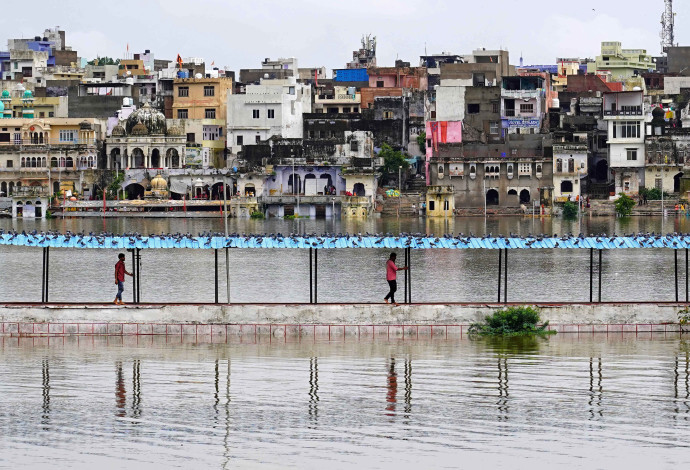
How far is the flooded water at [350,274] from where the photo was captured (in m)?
43.5

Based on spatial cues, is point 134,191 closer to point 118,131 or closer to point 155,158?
point 155,158

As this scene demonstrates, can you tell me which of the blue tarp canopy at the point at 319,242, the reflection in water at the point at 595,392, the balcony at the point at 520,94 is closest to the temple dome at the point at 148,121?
the balcony at the point at 520,94

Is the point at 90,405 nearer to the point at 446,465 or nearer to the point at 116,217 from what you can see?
the point at 446,465

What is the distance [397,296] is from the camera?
138ft

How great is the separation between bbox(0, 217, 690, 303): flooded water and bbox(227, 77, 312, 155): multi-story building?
20.5m

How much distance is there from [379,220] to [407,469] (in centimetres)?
6356

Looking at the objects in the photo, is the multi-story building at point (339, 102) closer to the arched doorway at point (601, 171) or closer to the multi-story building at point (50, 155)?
the multi-story building at point (50, 155)

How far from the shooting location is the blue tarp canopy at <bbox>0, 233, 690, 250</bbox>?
105 ft

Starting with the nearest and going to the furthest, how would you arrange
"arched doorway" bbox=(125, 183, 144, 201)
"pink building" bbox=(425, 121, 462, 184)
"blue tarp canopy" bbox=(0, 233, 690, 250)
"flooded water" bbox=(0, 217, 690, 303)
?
"blue tarp canopy" bbox=(0, 233, 690, 250)
"flooded water" bbox=(0, 217, 690, 303)
"pink building" bbox=(425, 121, 462, 184)
"arched doorway" bbox=(125, 183, 144, 201)

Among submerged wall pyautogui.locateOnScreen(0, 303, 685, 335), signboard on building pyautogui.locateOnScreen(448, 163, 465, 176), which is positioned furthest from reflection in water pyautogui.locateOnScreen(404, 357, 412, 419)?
signboard on building pyautogui.locateOnScreen(448, 163, 465, 176)

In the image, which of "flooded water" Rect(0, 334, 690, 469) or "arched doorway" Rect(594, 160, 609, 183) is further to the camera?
"arched doorway" Rect(594, 160, 609, 183)

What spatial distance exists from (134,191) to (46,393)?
70.3m

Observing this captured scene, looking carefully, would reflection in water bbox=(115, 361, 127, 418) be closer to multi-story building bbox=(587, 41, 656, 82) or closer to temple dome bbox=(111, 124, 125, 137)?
temple dome bbox=(111, 124, 125, 137)

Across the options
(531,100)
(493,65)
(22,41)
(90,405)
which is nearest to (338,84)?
(493,65)
